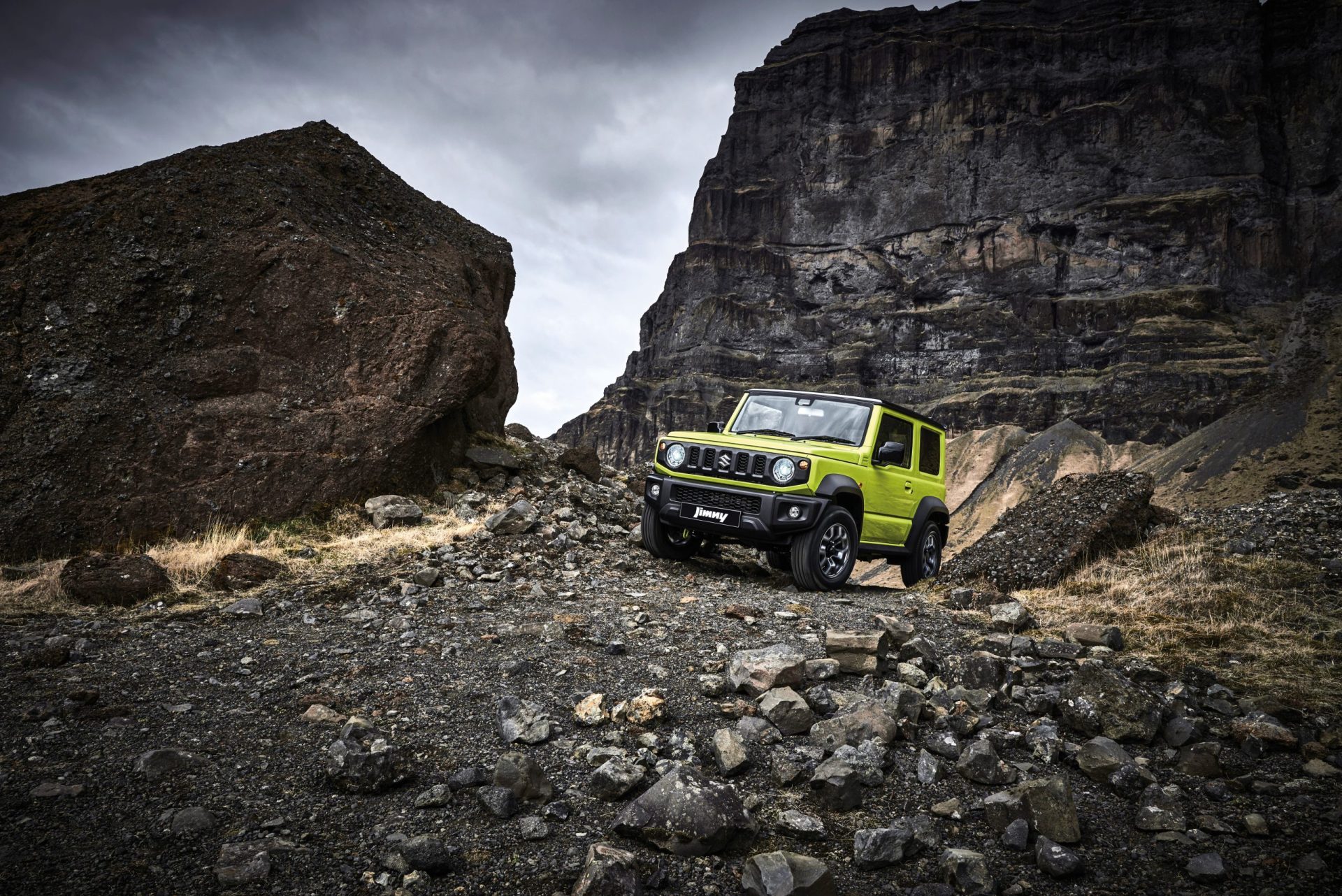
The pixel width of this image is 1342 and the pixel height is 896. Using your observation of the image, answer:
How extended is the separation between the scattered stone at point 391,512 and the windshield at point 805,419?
3.90m

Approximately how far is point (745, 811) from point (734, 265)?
5485 inches

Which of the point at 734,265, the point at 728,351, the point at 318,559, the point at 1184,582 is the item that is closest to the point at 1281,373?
the point at 728,351

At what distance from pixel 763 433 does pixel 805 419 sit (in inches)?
21.4

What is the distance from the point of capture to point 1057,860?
8.76 feet

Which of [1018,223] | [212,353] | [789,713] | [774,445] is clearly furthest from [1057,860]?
[1018,223]

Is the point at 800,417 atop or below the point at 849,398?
below

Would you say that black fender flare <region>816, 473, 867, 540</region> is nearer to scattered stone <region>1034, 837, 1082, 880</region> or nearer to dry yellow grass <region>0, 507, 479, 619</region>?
dry yellow grass <region>0, 507, 479, 619</region>

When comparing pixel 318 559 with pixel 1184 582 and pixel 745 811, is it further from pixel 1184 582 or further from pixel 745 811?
pixel 1184 582

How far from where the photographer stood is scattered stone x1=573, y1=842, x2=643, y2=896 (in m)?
2.43

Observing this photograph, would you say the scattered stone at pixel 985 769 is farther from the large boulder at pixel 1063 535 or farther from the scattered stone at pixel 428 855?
the large boulder at pixel 1063 535

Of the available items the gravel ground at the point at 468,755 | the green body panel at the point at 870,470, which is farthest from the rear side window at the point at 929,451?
the gravel ground at the point at 468,755

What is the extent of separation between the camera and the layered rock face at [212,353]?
772 cm

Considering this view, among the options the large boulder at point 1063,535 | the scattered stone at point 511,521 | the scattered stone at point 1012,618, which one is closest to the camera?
the scattered stone at point 1012,618

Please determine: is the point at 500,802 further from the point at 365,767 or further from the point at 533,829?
the point at 365,767
